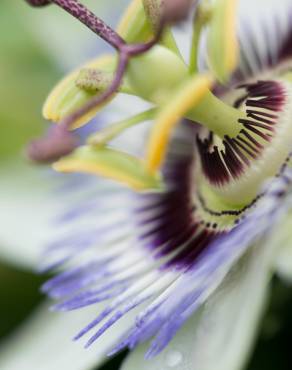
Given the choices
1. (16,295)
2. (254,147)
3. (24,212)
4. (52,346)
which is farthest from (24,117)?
(254,147)

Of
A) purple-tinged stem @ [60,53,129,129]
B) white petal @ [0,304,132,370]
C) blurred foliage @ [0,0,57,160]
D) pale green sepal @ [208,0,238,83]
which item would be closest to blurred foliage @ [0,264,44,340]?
white petal @ [0,304,132,370]

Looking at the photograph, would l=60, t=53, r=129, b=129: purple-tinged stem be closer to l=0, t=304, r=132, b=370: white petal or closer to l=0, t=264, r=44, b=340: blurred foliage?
l=0, t=304, r=132, b=370: white petal

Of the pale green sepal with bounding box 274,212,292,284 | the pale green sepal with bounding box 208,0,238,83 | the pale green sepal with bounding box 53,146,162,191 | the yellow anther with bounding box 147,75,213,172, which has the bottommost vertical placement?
the pale green sepal with bounding box 274,212,292,284

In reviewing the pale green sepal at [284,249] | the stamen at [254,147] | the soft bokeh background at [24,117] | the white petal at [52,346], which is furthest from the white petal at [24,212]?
the pale green sepal at [284,249]

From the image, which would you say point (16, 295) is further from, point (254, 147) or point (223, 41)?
point (223, 41)

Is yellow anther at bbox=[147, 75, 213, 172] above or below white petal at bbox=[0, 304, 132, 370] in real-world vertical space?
above

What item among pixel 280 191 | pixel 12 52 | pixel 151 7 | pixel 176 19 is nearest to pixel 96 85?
pixel 151 7

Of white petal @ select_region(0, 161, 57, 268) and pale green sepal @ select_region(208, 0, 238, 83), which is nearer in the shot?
pale green sepal @ select_region(208, 0, 238, 83)

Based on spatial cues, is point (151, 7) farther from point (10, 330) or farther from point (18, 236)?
point (10, 330)

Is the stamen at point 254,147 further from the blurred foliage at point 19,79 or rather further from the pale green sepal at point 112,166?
the blurred foliage at point 19,79
